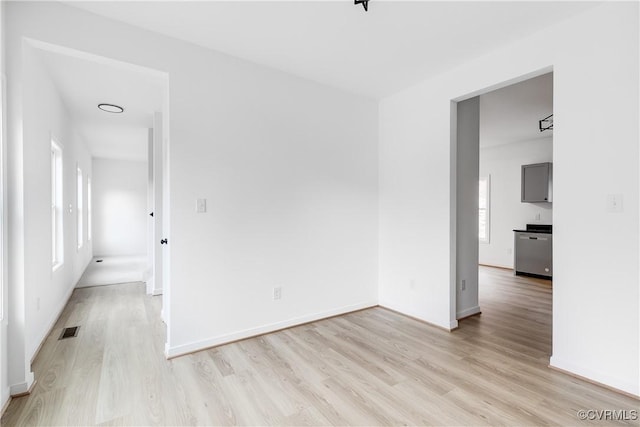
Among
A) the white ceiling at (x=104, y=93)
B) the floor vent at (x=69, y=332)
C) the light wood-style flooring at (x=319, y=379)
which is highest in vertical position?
the white ceiling at (x=104, y=93)

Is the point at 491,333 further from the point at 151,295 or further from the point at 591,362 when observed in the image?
the point at 151,295

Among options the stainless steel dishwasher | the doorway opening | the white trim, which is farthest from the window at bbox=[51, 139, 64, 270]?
the stainless steel dishwasher

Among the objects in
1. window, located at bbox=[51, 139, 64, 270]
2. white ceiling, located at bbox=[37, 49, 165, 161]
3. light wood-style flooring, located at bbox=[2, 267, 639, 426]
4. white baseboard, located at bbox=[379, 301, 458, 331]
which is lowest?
light wood-style flooring, located at bbox=[2, 267, 639, 426]

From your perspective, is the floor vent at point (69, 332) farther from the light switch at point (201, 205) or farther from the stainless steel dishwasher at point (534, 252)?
the stainless steel dishwasher at point (534, 252)

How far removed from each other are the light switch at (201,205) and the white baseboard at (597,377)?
3018mm

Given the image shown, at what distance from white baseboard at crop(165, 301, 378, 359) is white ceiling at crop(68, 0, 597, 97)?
2.55m

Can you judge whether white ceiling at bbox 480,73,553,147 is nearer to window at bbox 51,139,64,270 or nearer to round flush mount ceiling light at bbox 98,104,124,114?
round flush mount ceiling light at bbox 98,104,124,114

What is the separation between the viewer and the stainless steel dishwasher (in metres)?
5.53

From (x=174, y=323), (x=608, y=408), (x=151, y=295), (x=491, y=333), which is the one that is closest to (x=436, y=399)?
(x=608, y=408)

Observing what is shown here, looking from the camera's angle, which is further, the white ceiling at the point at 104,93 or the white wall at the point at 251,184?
the white ceiling at the point at 104,93

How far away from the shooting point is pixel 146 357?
8.54ft

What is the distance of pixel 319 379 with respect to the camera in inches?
89.6

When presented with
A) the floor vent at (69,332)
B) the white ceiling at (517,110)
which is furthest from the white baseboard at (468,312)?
the floor vent at (69,332)

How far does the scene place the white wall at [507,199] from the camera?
6164mm
